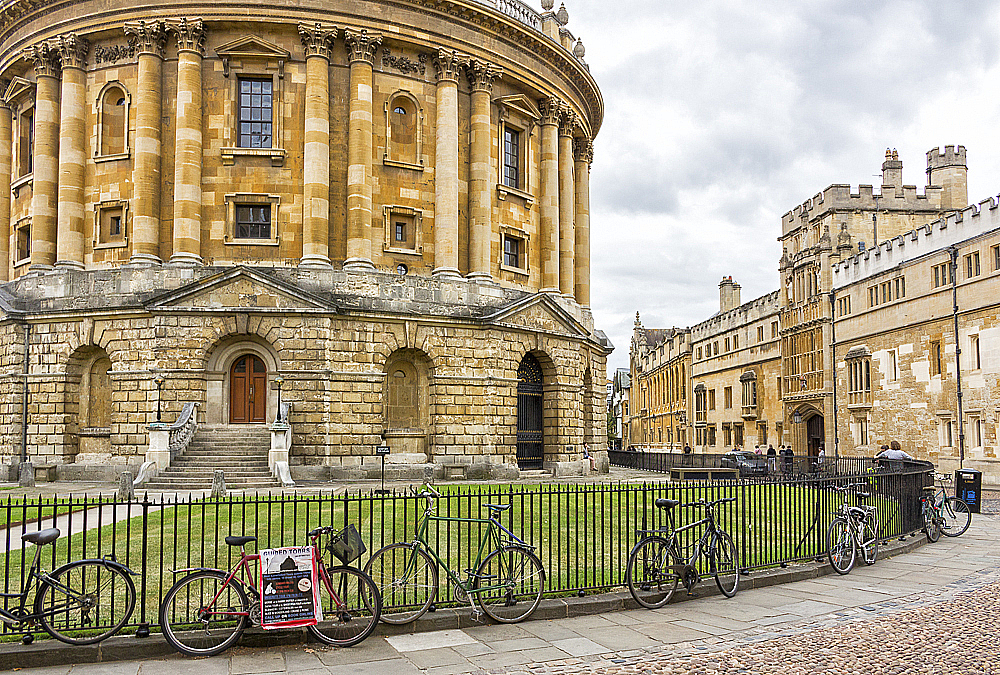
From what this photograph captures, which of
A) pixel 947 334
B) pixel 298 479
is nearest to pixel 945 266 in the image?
pixel 947 334

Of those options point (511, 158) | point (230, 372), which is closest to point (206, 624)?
point (230, 372)

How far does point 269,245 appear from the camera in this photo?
32438mm

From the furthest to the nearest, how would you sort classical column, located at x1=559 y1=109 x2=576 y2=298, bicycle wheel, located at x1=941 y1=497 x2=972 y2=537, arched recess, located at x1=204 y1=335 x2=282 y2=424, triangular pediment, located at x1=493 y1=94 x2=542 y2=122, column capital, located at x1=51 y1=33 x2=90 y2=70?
classical column, located at x1=559 y1=109 x2=576 y2=298, triangular pediment, located at x1=493 y1=94 x2=542 y2=122, column capital, located at x1=51 y1=33 x2=90 y2=70, arched recess, located at x1=204 y1=335 x2=282 y2=424, bicycle wheel, located at x1=941 y1=497 x2=972 y2=537

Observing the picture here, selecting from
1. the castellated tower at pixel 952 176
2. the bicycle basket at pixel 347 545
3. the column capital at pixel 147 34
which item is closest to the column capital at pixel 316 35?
the column capital at pixel 147 34

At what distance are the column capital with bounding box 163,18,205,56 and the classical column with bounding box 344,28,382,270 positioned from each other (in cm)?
529

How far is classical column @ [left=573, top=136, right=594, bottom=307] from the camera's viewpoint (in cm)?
4284

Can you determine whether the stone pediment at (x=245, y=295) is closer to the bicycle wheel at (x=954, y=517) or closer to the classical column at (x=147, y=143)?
the classical column at (x=147, y=143)

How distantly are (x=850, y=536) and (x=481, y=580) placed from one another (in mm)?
6987

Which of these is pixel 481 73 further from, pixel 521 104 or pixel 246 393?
pixel 246 393

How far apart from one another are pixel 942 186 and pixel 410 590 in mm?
53785

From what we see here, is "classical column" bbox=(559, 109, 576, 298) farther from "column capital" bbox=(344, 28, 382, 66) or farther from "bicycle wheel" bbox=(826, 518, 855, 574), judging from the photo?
"bicycle wheel" bbox=(826, 518, 855, 574)

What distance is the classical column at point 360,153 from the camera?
107 feet

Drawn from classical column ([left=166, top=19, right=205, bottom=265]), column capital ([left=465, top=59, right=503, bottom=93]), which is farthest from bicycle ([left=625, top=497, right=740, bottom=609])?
column capital ([left=465, top=59, right=503, bottom=93])

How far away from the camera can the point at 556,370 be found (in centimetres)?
3628
